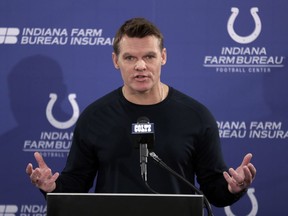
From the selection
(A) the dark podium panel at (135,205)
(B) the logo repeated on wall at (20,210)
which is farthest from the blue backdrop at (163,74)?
(A) the dark podium panel at (135,205)

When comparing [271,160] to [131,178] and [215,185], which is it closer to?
[215,185]

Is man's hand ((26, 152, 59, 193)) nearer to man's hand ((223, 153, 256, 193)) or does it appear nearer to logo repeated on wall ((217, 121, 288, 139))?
man's hand ((223, 153, 256, 193))

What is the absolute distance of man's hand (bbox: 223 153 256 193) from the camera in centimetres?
181

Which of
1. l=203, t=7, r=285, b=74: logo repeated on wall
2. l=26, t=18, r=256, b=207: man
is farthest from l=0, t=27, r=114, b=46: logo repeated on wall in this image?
l=26, t=18, r=256, b=207: man

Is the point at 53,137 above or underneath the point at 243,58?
underneath

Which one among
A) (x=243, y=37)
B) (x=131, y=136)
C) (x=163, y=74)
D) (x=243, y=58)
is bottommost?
(x=131, y=136)

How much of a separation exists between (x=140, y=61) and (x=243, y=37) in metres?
1.18

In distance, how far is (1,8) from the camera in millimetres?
3150

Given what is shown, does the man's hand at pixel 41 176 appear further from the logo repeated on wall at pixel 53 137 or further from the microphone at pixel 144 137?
the logo repeated on wall at pixel 53 137

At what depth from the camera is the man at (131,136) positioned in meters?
2.21

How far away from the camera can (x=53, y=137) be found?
3.12 m

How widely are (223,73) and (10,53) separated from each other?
126 cm

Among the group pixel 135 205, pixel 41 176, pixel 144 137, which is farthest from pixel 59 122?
pixel 135 205

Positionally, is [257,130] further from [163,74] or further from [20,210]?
[20,210]
